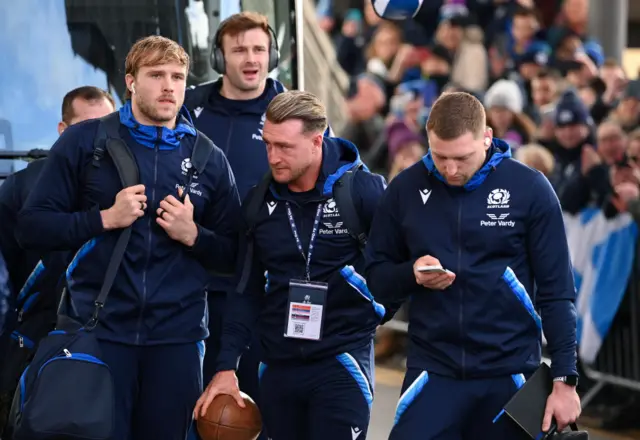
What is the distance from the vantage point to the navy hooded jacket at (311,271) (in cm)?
549

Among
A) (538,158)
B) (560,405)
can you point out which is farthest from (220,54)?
(538,158)

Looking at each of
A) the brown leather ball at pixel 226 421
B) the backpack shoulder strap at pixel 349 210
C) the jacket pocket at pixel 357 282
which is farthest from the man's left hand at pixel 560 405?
the brown leather ball at pixel 226 421

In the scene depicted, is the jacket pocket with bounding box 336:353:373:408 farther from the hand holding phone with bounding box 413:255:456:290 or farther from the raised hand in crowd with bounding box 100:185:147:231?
the raised hand in crowd with bounding box 100:185:147:231

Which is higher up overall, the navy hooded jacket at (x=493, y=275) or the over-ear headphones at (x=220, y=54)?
the over-ear headphones at (x=220, y=54)

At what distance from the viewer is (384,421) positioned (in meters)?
9.44

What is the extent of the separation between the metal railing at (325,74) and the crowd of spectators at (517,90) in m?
0.39

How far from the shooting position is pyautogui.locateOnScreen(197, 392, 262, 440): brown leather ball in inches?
212

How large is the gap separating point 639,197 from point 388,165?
4543 millimetres

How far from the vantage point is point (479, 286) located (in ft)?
16.3

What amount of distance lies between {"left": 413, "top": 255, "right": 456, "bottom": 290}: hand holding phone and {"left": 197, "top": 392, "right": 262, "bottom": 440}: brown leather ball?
1.00 meters

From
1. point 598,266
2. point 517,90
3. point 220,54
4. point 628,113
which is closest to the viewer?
point 220,54

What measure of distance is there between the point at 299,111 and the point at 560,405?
5.05 feet

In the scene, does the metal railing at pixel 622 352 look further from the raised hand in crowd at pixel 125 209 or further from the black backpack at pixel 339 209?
the raised hand in crowd at pixel 125 209

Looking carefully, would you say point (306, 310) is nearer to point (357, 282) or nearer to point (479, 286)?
point (357, 282)
